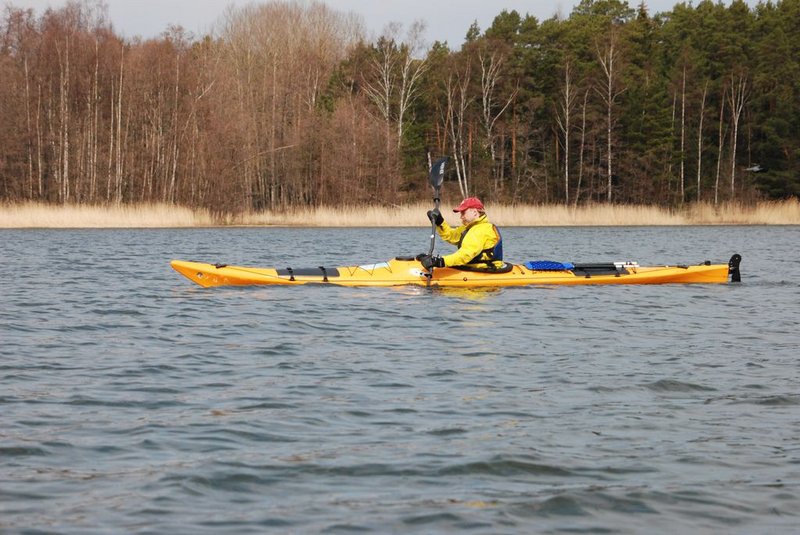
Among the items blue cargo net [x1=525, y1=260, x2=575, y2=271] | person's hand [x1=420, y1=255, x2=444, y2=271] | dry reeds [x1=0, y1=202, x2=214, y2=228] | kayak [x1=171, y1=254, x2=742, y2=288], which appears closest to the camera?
person's hand [x1=420, y1=255, x2=444, y2=271]

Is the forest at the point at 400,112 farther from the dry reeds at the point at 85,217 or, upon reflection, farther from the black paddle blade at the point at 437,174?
the black paddle blade at the point at 437,174

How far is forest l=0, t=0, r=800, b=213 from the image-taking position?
113 feet

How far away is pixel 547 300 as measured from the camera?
10.6 meters

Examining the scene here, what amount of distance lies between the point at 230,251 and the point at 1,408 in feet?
44.8

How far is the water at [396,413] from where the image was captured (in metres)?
3.94

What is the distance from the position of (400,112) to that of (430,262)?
31227mm

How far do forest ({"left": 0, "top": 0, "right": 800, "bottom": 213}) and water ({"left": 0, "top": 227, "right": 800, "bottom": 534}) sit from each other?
23.9 meters

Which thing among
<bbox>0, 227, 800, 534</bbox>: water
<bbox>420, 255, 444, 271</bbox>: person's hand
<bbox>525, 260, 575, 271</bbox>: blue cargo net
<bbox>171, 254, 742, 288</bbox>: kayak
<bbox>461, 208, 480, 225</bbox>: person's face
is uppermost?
<bbox>461, 208, 480, 225</bbox>: person's face

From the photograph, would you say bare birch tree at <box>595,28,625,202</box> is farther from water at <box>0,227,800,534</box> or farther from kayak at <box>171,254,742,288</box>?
water at <box>0,227,800,534</box>

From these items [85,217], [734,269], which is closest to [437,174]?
[734,269]

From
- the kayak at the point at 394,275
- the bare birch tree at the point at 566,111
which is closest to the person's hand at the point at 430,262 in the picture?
the kayak at the point at 394,275

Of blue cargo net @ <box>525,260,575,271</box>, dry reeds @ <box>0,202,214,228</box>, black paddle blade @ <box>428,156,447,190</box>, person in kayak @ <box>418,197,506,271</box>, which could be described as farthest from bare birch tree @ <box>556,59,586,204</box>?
person in kayak @ <box>418,197,506,271</box>

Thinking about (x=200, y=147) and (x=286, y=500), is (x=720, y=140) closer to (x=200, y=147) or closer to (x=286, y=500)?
(x=200, y=147)

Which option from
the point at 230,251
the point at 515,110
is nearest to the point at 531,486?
the point at 230,251
